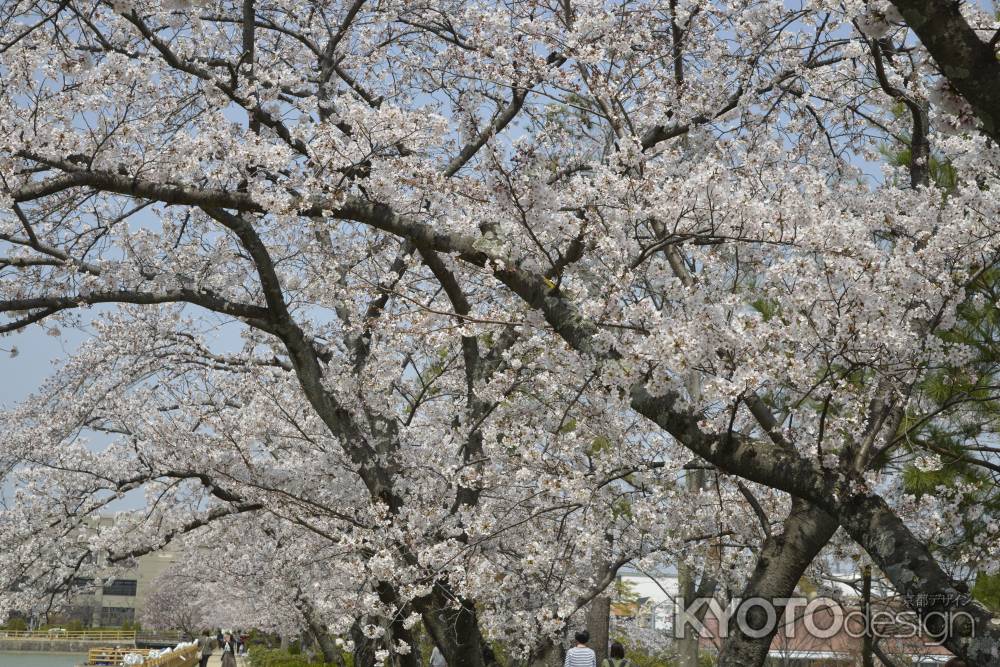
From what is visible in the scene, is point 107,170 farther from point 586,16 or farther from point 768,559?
point 768,559

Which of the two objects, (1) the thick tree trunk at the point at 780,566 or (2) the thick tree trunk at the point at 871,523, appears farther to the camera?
(1) the thick tree trunk at the point at 780,566

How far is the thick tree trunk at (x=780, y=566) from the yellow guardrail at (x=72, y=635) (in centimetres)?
4439

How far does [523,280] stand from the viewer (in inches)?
148

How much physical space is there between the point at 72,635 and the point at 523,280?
47.5m

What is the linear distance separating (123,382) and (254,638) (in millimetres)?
40764

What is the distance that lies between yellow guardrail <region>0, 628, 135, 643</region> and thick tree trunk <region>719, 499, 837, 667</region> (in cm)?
4439

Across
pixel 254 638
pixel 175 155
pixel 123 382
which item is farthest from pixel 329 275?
pixel 254 638

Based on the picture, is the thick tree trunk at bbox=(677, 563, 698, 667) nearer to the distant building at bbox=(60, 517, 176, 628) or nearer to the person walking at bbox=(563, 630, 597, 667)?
the person walking at bbox=(563, 630, 597, 667)

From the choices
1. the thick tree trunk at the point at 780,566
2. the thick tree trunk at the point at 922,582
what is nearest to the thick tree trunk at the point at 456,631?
the thick tree trunk at the point at 780,566

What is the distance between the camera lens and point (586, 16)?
176 inches

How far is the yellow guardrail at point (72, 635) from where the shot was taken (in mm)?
42125

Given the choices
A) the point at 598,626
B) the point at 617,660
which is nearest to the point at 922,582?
the point at 617,660

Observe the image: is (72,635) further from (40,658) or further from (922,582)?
(922,582)

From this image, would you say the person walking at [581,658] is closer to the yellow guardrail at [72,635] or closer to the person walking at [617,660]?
the person walking at [617,660]
